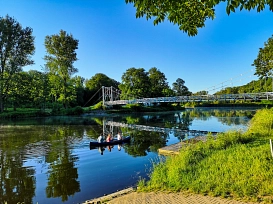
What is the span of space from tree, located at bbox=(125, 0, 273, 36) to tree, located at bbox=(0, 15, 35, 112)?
38.2 metres

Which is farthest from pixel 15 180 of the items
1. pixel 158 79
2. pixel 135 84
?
pixel 158 79

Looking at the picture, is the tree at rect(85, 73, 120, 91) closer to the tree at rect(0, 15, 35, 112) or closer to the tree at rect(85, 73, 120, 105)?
the tree at rect(85, 73, 120, 105)

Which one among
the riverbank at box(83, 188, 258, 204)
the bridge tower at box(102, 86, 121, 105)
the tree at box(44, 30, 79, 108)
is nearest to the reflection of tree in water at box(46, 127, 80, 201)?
the riverbank at box(83, 188, 258, 204)

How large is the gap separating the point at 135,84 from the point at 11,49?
31.9 m

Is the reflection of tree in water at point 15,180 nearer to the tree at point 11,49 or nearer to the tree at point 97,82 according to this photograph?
the tree at point 11,49

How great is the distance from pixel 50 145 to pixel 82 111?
30741 mm

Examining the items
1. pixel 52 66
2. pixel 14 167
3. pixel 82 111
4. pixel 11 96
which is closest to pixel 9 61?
pixel 11 96

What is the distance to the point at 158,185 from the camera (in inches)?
239

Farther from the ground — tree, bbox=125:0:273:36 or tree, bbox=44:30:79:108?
tree, bbox=44:30:79:108

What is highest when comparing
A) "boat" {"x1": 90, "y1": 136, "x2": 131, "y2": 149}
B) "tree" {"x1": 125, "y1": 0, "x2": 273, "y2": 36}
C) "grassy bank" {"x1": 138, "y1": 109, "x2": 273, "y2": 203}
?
"tree" {"x1": 125, "y1": 0, "x2": 273, "y2": 36}

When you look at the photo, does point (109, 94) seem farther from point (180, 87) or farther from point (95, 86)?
point (180, 87)

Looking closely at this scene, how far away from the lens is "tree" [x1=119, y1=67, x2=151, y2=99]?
6041 cm

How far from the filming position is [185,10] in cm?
435

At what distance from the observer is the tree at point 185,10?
3487 millimetres
